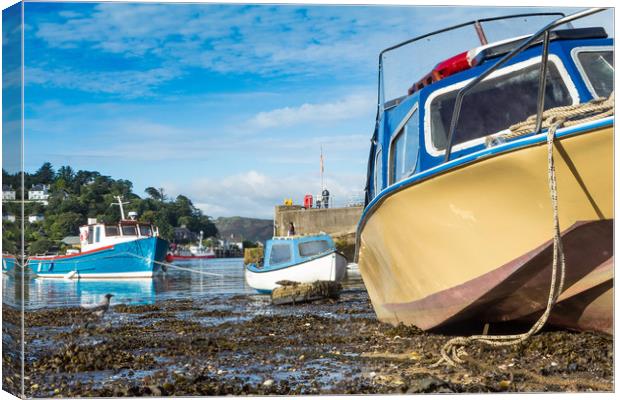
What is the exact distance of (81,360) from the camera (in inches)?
285

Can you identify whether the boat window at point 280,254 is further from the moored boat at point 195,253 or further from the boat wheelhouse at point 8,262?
the moored boat at point 195,253

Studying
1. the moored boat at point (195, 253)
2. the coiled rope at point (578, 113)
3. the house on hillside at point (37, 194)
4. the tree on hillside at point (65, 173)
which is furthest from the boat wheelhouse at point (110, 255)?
the moored boat at point (195, 253)

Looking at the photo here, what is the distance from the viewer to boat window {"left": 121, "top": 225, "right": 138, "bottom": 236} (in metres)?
34.7

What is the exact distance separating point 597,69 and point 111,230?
2975cm

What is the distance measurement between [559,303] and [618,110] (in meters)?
1.87

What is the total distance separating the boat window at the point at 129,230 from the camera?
34656 millimetres

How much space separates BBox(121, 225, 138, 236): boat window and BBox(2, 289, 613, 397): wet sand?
79.3 ft

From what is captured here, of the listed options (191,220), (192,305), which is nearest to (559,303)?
(192,305)

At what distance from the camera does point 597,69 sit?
259 inches

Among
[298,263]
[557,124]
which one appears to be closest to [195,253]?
[298,263]

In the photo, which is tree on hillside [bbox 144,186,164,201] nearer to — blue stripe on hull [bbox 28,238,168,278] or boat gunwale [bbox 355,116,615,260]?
blue stripe on hull [bbox 28,238,168,278]

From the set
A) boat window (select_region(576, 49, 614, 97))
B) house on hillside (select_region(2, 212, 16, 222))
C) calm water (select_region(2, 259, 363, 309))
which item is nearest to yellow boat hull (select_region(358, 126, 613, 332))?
boat window (select_region(576, 49, 614, 97))

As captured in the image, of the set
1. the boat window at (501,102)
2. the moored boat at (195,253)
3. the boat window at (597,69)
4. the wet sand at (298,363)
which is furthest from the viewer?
the moored boat at (195,253)

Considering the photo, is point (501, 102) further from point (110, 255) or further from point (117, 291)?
point (110, 255)
